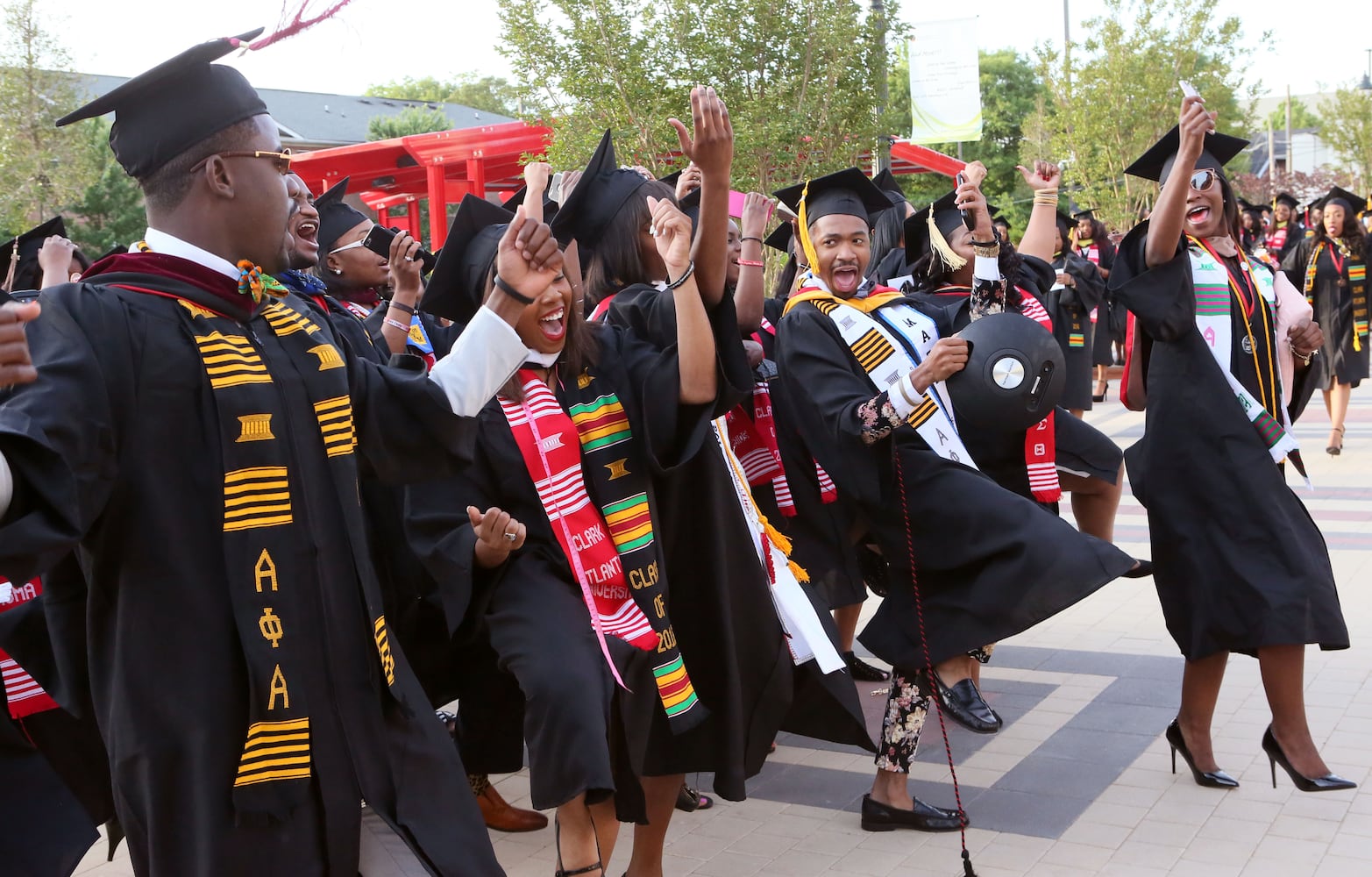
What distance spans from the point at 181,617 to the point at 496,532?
130 cm

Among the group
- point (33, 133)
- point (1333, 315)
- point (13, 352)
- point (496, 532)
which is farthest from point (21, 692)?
point (33, 133)

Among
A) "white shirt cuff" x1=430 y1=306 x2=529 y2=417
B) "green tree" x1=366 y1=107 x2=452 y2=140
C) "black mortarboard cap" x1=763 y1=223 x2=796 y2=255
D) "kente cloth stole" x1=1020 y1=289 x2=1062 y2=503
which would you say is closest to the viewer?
"white shirt cuff" x1=430 y1=306 x2=529 y2=417

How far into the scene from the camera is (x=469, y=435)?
2820mm

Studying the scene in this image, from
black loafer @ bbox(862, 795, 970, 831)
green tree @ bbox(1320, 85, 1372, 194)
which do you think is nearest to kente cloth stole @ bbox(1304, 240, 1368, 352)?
black loafer @ bbox(862, 795, 970, 831)

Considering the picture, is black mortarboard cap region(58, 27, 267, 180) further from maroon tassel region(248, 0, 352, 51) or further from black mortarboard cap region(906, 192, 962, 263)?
black mortarboard cap region(906, 192, 962, 263)

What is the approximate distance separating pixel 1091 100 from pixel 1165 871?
2626cm

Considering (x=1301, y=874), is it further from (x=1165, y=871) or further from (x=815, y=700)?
(x=815, y=700)

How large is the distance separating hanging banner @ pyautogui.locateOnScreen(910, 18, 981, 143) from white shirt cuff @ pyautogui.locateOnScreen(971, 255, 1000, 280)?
888 cm

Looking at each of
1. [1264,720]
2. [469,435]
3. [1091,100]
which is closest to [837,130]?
[1264,720]

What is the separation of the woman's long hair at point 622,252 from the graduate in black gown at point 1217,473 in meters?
1.70

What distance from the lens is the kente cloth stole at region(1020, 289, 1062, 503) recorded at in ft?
19.7

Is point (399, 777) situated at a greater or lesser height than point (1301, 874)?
greater

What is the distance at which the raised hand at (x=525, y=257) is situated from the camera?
2.75m

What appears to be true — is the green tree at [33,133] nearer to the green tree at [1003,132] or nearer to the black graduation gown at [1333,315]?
the black graduation gown at [1333,315]
